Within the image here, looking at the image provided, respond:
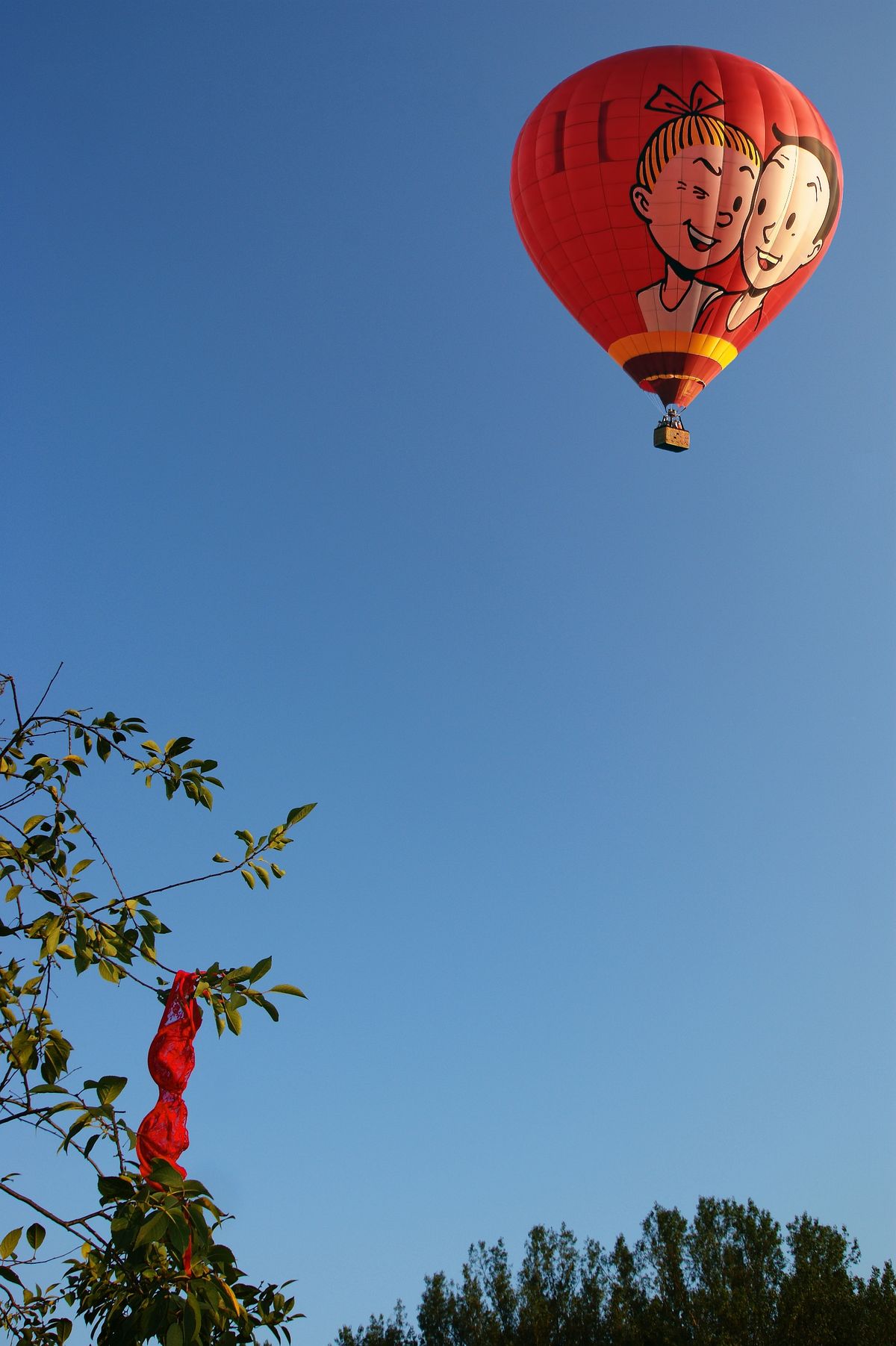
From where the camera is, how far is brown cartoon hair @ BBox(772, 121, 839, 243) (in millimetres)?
28359

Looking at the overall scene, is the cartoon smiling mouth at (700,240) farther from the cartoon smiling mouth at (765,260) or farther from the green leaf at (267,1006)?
the green leaf at (267,1006)

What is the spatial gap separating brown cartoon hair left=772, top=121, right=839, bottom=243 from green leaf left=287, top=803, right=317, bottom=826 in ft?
85.8

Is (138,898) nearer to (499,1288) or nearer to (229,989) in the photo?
(229,989)

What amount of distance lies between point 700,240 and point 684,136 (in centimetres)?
196

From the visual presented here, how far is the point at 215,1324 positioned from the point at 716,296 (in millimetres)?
26713

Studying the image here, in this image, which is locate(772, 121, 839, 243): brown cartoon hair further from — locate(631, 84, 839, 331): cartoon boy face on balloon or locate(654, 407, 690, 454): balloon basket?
locate(654, 407, 690, 454): balloon basket

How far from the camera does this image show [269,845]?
5500 millimetres

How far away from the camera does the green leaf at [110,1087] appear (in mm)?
4359

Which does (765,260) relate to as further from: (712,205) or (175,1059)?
(175,1059)

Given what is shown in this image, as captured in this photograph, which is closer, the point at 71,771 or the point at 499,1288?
the point at 71,771

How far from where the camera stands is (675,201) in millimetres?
27766

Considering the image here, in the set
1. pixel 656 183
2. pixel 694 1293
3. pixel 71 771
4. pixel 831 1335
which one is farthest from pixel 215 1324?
pixel 694 1293

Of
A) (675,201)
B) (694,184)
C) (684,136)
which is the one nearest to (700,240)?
(675,201)

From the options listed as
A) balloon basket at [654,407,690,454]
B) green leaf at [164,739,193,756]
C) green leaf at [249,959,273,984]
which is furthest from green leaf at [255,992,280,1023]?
balloon basket at [654,407,690,454]
